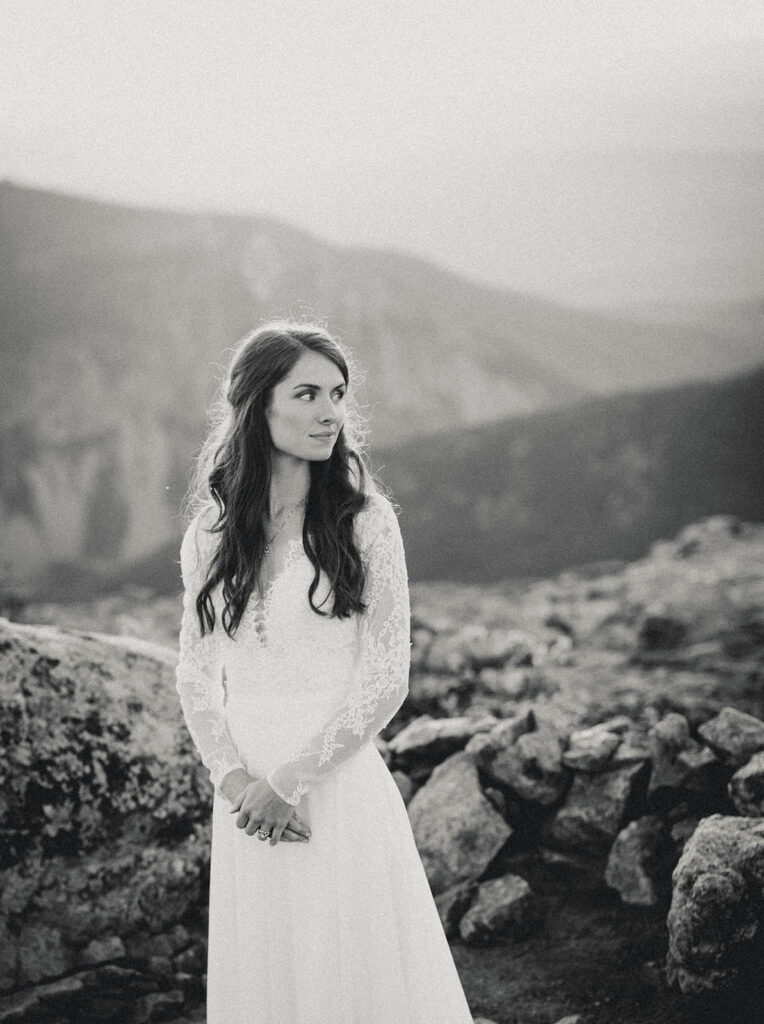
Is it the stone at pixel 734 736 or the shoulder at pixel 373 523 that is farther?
the stone at pixel 734 736

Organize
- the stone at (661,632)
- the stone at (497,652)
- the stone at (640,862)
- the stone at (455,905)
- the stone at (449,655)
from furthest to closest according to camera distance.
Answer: the stone at (661,632) < the stone at (497,652) < the stone at (449,655) < the stone at (455,905) < the stone at (640,862)

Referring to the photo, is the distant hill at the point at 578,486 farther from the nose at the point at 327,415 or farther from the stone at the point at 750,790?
the nose at the point at 327,415

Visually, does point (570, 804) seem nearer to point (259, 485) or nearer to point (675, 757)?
point (675, 757)

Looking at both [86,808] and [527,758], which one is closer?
[86,808]

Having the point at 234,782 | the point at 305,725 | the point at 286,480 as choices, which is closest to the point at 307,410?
the point at 286,480

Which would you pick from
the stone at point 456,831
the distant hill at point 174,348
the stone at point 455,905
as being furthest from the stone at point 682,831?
the distant hill at point 174,348

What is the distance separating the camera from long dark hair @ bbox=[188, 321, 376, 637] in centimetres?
213

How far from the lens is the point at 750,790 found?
Result: 298 centimetres

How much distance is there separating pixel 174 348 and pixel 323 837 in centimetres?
1884

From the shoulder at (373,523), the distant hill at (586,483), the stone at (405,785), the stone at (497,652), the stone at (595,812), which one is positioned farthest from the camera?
the distant hill at (586,483)

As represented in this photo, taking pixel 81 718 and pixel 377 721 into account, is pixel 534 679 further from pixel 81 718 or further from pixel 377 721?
pixel 377 721

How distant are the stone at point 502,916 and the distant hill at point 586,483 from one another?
1214 cm

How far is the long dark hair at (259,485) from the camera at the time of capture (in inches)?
84.0

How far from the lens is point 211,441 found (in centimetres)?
248
